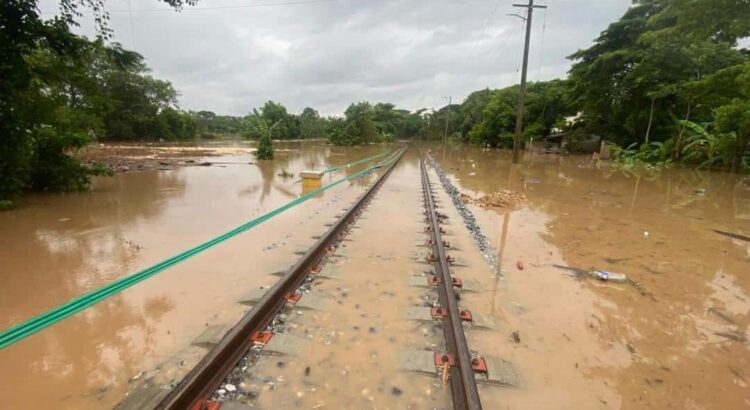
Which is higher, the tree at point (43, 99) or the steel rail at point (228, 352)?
the tree at point (43, 99)

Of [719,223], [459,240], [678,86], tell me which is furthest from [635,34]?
[459,240]

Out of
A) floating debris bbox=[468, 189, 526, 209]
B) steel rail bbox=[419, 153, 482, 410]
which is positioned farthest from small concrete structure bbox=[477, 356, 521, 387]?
floating debris bbox=[468, 189, 526, 209]

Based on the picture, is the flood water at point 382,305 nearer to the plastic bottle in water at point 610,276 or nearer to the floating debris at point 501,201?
the plastic bottle in water at point 610,276

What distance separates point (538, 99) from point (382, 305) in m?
40.1

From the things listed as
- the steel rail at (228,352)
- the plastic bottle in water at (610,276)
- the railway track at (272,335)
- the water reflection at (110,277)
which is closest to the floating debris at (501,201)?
the water reflection at (110,277)

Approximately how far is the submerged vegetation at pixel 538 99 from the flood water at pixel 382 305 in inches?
72.7

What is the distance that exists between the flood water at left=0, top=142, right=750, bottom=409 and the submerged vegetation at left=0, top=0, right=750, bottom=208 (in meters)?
1.85

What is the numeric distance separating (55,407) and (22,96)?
8433 mm

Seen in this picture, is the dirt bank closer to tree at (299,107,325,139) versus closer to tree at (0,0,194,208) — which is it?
tree at (0,0,194,208)

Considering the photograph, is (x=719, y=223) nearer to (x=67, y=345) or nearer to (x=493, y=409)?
(x=493, y=409)

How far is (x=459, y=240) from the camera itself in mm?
6629

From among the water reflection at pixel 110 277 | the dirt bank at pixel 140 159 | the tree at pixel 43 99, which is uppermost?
the tree at pixel 43 99

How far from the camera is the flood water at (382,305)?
2.68 m

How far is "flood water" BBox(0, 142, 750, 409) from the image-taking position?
268cm
